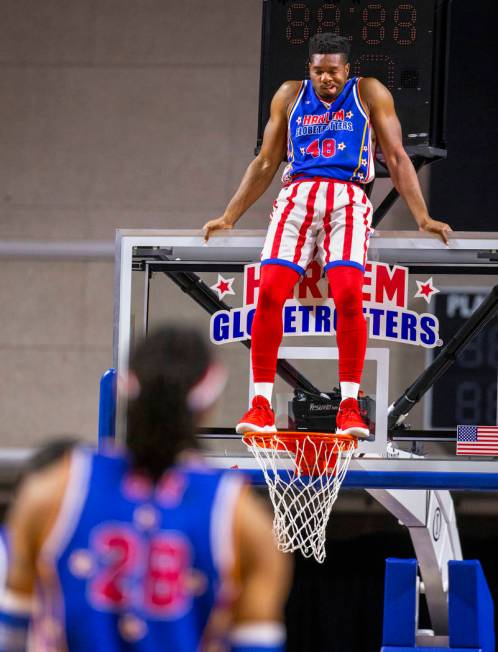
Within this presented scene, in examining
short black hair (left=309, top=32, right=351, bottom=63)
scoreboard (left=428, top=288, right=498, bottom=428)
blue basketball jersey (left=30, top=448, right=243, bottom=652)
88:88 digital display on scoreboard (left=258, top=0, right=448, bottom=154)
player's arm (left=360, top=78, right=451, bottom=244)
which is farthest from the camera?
scoreboard (left=428, top=288, right=498, bottom=428)

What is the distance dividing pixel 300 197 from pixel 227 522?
3.10 m

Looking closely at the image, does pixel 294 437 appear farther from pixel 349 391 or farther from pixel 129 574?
pixel 129 574

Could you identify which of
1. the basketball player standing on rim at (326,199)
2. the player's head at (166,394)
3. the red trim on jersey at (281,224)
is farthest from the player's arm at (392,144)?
the player's head at (166,394)

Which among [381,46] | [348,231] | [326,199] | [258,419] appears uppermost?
[381,46]

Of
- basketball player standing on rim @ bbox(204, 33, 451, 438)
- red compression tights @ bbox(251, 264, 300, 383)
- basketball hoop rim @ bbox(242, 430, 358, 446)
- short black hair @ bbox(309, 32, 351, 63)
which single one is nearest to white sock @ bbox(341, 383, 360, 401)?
basketball player standing on rim @ bbox(204, 33, 451, 438)

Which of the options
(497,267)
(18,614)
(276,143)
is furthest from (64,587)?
(497,267)

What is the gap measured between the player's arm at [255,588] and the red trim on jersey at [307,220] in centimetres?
299

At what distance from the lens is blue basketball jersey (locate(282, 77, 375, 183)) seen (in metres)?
4.82

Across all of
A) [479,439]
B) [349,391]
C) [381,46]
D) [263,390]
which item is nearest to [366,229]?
[349,391]

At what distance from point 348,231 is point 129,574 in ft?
10.1

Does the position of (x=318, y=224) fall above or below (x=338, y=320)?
above

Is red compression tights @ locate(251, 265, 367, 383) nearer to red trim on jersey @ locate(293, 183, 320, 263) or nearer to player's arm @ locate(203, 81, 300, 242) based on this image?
red trim on jersey @ locate(293, 183, 320, 263)

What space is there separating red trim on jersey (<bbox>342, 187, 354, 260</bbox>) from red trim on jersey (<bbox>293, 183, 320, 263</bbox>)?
151 millimetres

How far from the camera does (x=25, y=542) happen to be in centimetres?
181
